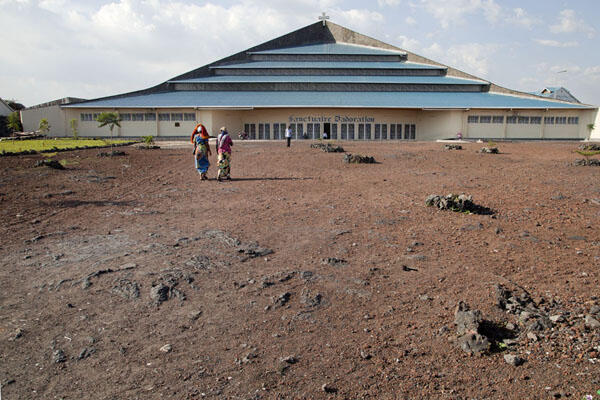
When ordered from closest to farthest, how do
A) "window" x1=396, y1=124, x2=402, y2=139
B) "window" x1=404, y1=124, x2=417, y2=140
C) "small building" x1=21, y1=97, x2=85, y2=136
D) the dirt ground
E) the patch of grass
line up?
the dirt ground, the patch of grass, "small building" x1=21, y1=97, x2=85, y2=136, "window" x1=396, y1=124, x2=402, y2=139, "window" x1=404, y1=124, x2=417, y2=140

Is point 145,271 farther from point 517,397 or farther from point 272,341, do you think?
point 517,397

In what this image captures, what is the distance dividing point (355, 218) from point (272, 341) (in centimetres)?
409

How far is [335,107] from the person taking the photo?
3275cm

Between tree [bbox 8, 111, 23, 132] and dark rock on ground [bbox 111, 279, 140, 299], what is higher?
tree [bbox 8, 111, 23, 132]

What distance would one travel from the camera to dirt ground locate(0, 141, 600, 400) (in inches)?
126

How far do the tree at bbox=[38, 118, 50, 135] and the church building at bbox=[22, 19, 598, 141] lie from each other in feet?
3.35

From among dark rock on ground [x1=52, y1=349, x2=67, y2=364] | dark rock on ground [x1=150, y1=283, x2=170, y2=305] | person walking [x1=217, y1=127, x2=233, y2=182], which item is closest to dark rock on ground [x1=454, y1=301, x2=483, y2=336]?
dark rock on ground [x1=150, y1=283, x2=170, y2=305]

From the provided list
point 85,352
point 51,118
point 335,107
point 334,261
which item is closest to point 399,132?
point 335,107

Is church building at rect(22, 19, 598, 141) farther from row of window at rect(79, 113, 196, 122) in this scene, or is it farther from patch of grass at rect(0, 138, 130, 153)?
patch of grass at rect(0, 138, 130, 153)

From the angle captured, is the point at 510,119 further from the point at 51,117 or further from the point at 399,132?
the point at 51,117

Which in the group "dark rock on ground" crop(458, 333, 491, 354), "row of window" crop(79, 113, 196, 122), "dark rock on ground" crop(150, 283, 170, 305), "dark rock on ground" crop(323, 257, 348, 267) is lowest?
"dark rock on ground" crop(458, 333, 491, 354)

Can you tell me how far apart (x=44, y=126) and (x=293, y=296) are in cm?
3528

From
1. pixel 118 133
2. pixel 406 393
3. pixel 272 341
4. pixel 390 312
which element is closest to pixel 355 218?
pixel 390 312

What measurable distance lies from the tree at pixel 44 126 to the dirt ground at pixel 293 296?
27.7 metres
